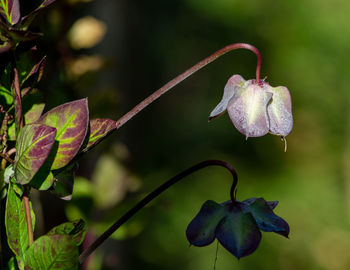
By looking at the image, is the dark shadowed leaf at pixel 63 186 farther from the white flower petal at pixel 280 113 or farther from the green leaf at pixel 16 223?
the white flower petal at pixel 280 113

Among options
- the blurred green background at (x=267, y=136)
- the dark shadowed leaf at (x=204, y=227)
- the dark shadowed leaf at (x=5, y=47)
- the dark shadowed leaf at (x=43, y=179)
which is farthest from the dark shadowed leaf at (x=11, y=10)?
the blurred green background at (x=267, y=136)

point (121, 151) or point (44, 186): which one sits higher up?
point (44, 186)

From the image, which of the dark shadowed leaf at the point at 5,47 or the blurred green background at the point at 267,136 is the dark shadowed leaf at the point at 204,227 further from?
the blurred green background at the point at 267,136

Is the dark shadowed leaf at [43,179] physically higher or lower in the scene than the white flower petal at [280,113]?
lower

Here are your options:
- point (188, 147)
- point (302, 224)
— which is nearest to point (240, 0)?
point (188, 147)

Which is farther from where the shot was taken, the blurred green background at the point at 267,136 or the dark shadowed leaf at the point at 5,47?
the blurred green background at the point at 267,136

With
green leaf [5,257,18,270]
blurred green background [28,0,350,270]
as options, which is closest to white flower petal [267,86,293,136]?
green leaf [5,257,18,270]

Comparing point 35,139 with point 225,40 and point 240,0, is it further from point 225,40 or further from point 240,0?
point 225,40

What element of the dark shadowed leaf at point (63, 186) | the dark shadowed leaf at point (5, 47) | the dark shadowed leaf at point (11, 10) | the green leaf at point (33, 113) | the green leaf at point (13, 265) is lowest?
the green leaf at point (13, 265)
